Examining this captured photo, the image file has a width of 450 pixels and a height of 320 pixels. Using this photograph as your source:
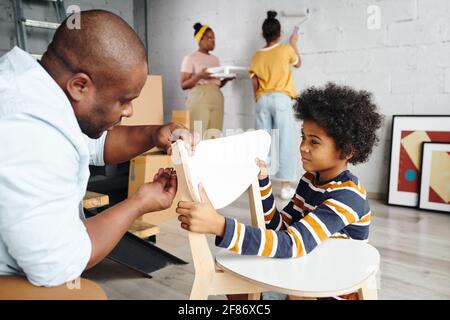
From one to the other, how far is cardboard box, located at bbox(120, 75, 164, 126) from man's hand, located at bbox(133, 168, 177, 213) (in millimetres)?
1945

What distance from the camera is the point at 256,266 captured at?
91 cm

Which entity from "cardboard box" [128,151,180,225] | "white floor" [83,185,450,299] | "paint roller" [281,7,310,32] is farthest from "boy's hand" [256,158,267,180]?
"paint roller" [281,7,310,32]

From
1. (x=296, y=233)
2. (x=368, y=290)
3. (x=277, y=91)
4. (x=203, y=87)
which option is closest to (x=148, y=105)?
(x=203, y=87)

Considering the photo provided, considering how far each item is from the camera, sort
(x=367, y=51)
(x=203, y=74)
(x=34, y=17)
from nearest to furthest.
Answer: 1. (x=367, y=51)
2. (x=203, y=74)
3. (x=34, y=17)

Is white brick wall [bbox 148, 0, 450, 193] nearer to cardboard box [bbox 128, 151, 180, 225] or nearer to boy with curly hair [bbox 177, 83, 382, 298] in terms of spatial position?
cardboard box [bbox 128, 151, 180, 225]

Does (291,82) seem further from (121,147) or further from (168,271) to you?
(121,147)

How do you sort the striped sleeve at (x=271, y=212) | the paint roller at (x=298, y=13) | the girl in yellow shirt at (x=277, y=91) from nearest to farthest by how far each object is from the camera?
1. the striped sleeve at (x=271, y=212)
2. the girl in yellow shirt at (x=277, y=91)
3. the paint roller at (x=298, y=13)

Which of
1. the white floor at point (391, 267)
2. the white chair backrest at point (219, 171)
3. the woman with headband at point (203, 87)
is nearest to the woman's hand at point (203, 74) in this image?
the woman with headband at point (203, 87)

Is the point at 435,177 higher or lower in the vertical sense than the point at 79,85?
lower

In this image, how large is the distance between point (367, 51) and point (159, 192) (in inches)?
109

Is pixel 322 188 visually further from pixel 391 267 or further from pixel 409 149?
pixel 409 149

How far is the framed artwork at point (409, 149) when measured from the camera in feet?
9.46

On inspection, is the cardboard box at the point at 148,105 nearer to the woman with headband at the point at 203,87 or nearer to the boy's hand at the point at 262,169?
the woman with headband at the point at 203,87

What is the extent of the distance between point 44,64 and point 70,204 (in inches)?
11.0
